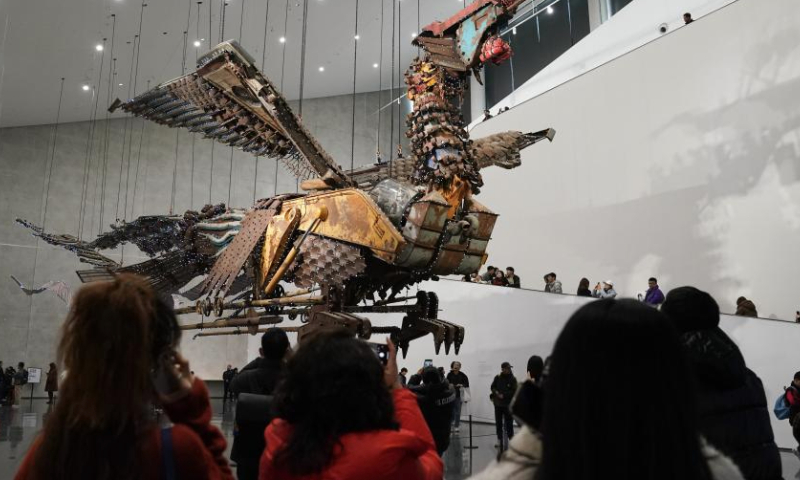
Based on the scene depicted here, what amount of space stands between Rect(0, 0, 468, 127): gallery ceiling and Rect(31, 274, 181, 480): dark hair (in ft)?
30.4

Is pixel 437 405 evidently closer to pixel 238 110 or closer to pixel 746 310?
pixel 238 110

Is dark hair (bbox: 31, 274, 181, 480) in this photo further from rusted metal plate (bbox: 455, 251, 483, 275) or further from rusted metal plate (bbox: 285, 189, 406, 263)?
rusted metal plate (bbox: 455, 251, 483, 275)

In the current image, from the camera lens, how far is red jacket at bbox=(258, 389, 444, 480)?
165 centimetres

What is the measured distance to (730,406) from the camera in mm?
2199

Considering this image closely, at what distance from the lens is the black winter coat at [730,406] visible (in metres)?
2.13

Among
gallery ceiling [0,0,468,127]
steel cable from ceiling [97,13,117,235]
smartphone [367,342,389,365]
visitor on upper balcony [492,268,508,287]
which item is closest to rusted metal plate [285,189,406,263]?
smartphone [367,342,389,365]

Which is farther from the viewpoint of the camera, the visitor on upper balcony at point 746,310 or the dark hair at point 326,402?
the visitor on upper balcony at point 746,310

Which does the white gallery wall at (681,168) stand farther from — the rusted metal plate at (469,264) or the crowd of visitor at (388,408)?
the crowd of visitor at (388,408)

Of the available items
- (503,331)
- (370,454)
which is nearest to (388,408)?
(370,454)

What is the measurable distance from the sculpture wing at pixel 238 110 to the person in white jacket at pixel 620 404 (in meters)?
4.76

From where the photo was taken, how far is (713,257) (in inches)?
441

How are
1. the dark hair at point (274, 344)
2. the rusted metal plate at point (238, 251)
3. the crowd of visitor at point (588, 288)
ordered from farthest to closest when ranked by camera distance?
the crowd of visitor at point (588, 288) → the rusted metal plate at point (238, 251) → the dark hair at point (274, 344)

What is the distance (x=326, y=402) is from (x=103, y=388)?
1.83ft

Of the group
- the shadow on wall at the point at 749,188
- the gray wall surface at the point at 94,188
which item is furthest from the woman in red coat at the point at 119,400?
the gray wall surface at the point at 94,188
